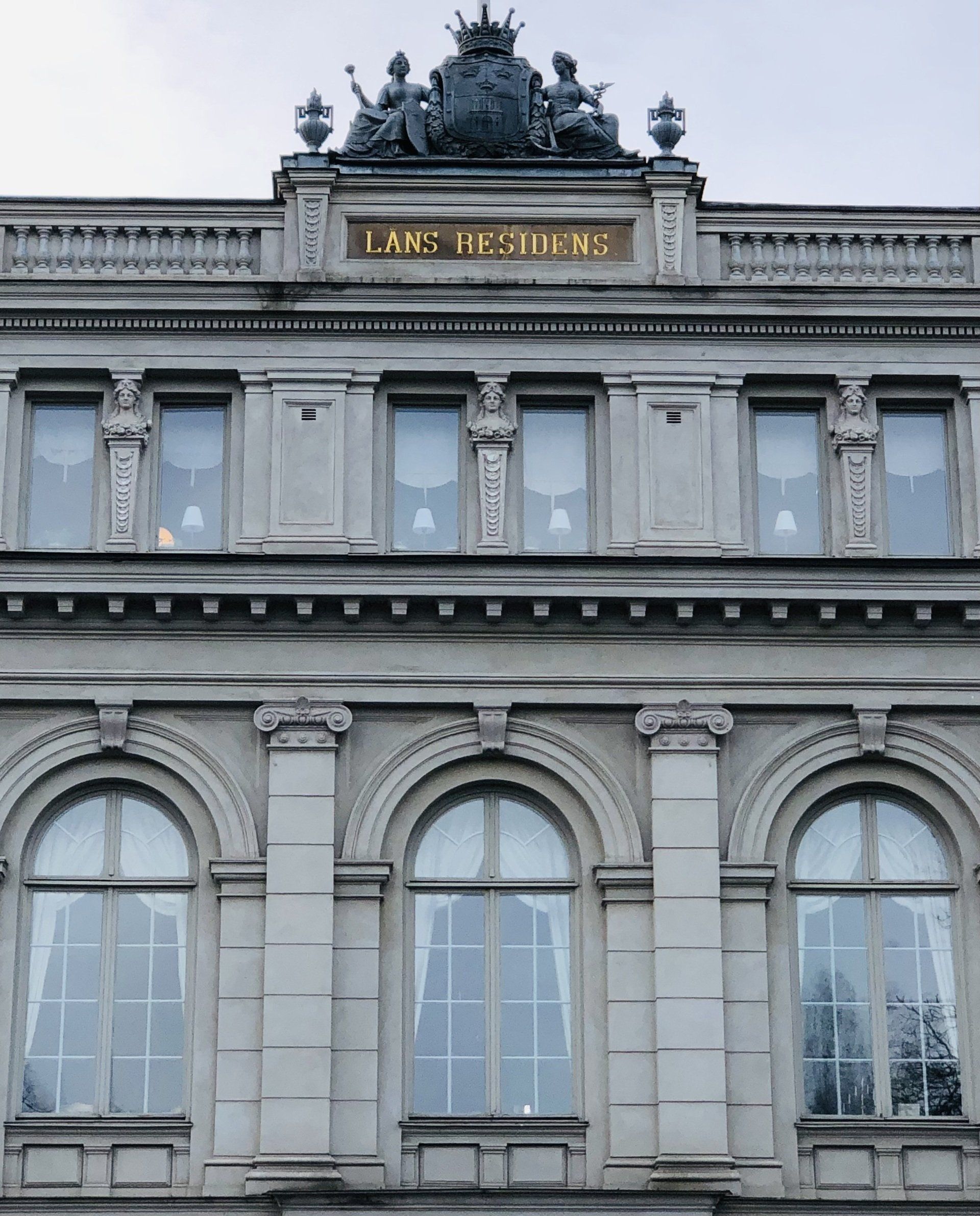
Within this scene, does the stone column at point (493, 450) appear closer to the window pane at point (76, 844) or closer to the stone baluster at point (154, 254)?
the stone baluster at point (154, 254)

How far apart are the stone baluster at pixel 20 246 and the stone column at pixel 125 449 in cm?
215

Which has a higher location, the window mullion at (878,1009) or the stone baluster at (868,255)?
the stone baluster at (868,255)

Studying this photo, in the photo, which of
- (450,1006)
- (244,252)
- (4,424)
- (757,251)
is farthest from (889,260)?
(4,424)

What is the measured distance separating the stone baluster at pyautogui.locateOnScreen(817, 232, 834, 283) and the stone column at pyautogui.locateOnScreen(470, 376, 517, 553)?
4.67 metres

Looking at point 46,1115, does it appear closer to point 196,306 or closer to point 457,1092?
point 457,1092

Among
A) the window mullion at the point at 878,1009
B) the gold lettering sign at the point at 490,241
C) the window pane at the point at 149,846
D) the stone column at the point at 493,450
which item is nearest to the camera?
the window mullion at the point at 878,1009

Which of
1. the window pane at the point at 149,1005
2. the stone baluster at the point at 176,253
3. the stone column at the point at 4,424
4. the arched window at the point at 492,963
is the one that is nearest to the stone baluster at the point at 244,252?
the stone baluster at the point at 176,253

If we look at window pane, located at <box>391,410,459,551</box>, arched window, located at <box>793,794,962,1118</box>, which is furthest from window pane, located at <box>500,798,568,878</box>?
window pane, located at <box>391,410,459,551</box>

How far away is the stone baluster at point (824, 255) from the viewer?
33.2 m

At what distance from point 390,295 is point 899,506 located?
7444 mm

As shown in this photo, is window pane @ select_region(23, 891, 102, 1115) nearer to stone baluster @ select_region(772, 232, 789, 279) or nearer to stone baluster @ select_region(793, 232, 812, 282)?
stone baluster @ select_region(772, 232, 789, 279)

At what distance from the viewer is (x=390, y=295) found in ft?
107

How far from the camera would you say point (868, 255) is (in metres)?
33.3

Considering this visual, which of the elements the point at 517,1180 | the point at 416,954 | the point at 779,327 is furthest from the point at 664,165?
the point at 517,1180
